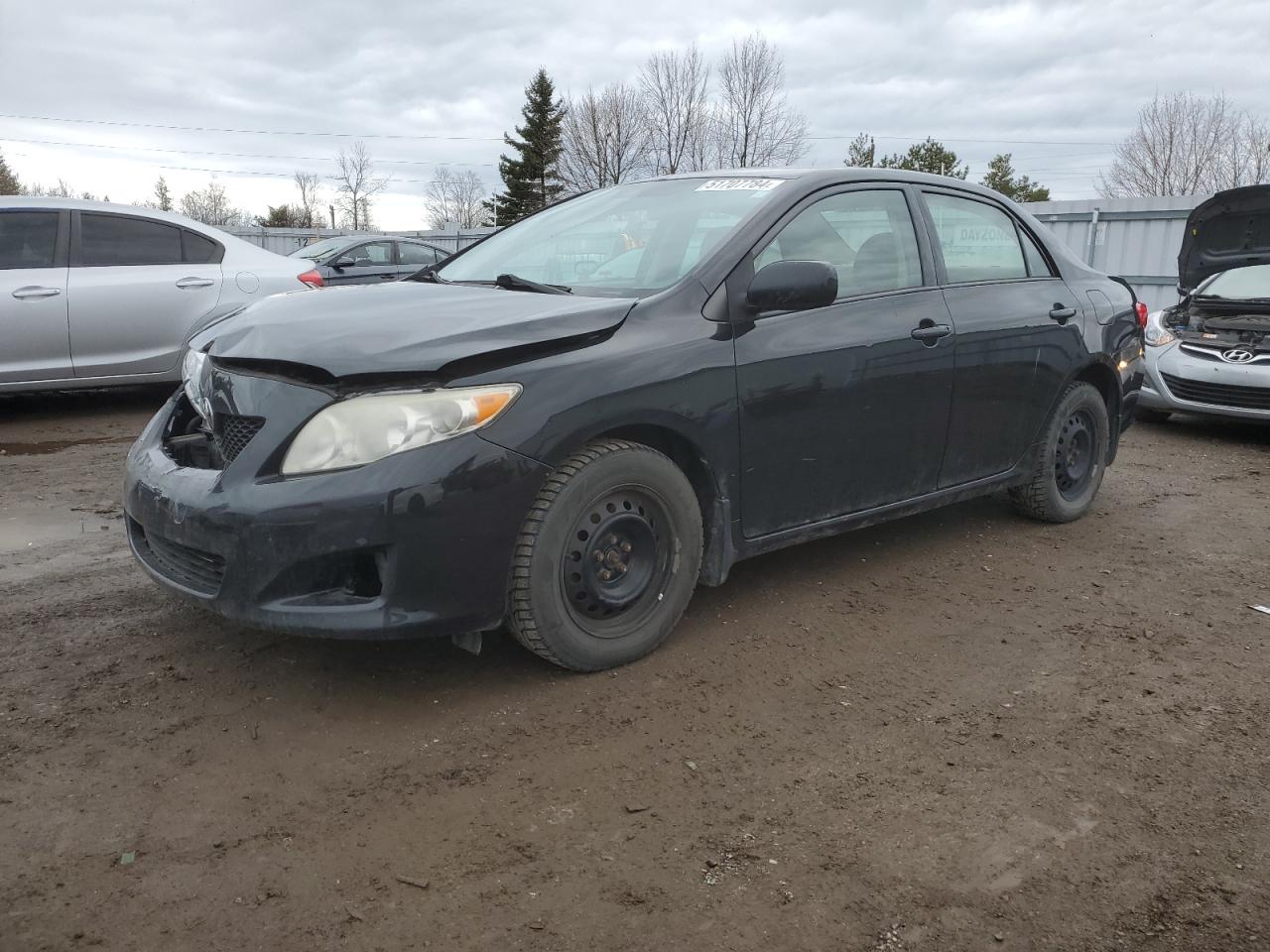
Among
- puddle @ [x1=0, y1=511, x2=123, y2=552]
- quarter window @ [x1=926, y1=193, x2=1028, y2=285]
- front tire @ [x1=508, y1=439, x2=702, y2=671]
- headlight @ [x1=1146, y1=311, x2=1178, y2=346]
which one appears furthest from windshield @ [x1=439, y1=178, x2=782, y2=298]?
headlight @ [x1=1146, y1=311, x2=1178, y2=346]

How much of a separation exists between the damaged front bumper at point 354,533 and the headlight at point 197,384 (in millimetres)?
302

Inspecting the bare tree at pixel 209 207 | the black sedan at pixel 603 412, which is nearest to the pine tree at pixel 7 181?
the bare tree at pixel 209 207

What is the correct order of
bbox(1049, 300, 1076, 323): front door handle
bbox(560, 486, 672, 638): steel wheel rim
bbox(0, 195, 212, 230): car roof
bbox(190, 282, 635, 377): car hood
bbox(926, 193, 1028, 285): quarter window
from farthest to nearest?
1. bbox(0, 195, 212, 230): car roof
2. bbox(1049, 300, 1076, 323): front door handle
3. bbox(926, 193, 1028, 285): quarter window
4. bbox(560, 486, 672, 638): steel wheel rim
5. bbox(190, 282, 635, 377): car hood

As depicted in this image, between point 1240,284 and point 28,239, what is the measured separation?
9134 mm

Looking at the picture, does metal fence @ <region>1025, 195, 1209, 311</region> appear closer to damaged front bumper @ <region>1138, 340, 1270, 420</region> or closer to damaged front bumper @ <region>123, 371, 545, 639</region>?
damaged front bumper @ <region>1138, 340, 1270, 420</region>

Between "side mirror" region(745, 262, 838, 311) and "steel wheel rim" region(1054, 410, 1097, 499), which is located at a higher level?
"side mirror" region(745, 262, 838, 311)

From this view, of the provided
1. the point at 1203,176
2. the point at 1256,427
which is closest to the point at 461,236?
the point at 1256,427

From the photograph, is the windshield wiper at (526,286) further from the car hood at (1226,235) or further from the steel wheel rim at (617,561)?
the car hood at (1226,235)

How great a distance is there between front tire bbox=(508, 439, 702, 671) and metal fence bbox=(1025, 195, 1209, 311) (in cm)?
1218

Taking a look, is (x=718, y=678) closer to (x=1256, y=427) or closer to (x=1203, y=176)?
(x=1256, y=427)

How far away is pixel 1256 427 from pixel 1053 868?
7907 mm

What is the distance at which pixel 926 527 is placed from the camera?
5.06 m

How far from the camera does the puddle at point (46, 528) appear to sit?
4.57 meters

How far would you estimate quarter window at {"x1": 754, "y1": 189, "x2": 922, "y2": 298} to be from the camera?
12.3 ft
